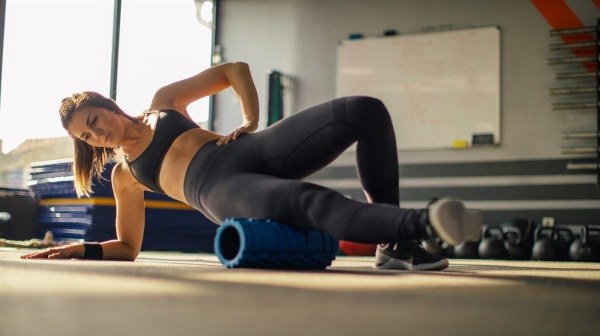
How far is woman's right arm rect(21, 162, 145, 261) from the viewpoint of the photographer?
2.48m

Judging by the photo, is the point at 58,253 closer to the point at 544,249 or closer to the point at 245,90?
the point at 245,90

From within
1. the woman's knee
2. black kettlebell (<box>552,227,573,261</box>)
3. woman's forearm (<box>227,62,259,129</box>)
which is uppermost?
woman's forearm (<box>227,62,259,129</box>)

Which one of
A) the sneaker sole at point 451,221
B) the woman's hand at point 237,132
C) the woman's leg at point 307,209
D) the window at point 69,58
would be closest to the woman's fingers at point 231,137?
the woman's hand at point 237,132

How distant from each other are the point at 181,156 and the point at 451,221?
1.04 m

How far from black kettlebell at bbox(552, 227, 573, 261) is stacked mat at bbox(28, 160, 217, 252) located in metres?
2.29

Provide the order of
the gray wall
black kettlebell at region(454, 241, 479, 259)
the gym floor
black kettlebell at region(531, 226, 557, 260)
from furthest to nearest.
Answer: the gray wall, black kettlebell at region(454, 241, 479, 259), black kettlebell at region(531, 226, 557, 260), the gym floor

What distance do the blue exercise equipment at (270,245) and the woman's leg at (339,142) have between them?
199mm

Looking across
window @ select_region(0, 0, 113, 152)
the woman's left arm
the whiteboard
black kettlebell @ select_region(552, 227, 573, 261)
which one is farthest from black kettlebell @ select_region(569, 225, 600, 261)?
window @ select_region(0, 0, 113, 152)

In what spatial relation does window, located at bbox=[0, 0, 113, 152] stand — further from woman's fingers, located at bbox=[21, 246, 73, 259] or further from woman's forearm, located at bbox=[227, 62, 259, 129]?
woman's forearm, located at bbox=[227, 62, 259, 129]

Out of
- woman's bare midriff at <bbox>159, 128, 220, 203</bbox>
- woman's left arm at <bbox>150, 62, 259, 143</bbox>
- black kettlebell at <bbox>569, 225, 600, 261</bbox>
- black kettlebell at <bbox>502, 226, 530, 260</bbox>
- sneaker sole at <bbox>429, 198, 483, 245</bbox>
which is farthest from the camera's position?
black kettlebell at <bbox>502, 226, 530, 260</bbox>

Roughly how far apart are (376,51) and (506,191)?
155 cm

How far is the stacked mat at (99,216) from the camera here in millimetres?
4555

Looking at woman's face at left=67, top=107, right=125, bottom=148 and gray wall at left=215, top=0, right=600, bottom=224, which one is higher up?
gray wall at left=215, top=0, right=600, bottom=224

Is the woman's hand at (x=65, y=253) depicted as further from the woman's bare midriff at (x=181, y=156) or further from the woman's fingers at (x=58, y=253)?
the woman's bare midriff at (x=181, y=156)
